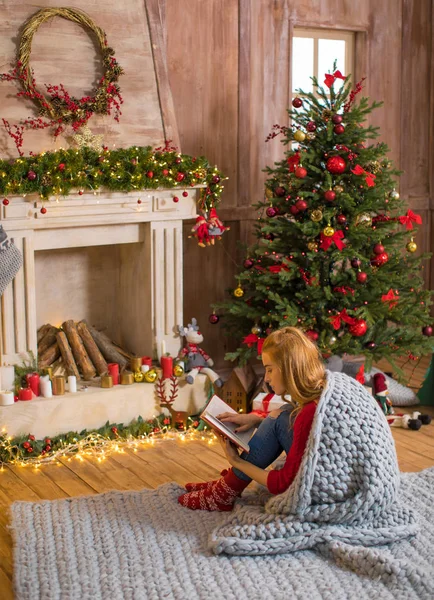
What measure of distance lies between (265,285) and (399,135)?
2091 mm

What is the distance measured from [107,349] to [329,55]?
2568mm

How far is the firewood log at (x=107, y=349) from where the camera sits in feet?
15.7

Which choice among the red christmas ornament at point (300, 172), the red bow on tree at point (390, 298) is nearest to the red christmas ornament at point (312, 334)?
the red bow on tree at point (390, 298)

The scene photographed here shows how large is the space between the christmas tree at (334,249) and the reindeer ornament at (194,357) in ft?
0.84

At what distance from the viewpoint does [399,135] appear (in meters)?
6.05

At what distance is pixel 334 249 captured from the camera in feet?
14.6

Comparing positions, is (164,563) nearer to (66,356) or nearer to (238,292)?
(66,356)

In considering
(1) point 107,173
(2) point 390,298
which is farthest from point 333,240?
(1) point 107,173

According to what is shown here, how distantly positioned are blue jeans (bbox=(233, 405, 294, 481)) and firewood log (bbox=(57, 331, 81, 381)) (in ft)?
5.29

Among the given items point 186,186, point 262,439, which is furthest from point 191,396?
point 262,439

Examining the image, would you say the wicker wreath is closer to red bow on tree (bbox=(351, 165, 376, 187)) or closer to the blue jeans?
red bow on tree (bbox=(351, 165, 376, 187))

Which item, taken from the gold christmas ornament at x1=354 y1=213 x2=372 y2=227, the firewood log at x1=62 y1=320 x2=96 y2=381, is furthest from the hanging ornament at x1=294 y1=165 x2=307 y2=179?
the firewood log at x1=62 y1=320 x2=96 y2=381

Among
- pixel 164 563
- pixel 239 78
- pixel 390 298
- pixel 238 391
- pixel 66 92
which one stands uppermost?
pixel 239 78

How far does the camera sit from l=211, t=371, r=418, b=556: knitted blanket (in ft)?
9.50
